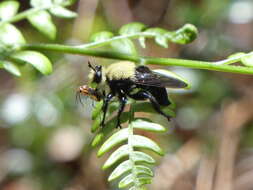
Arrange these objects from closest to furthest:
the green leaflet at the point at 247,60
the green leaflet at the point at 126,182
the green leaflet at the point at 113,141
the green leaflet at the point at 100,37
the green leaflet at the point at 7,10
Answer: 1. the green leaflet at the point at 126,182
2. the green leaflet at the point at 113,141
3. the green leaflet at the point at 247,60
4. the green leaflet at the point at 100,37
5. the green leaflet at the point at 7,10

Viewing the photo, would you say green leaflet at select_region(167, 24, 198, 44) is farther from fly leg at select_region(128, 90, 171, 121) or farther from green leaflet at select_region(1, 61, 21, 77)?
green leaflet at select_region(1, 61, 21, 77)

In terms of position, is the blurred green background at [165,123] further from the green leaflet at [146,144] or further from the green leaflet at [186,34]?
the green leaflet at [146,144]

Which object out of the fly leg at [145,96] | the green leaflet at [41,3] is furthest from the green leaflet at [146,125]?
the green leaflet at [41,3]

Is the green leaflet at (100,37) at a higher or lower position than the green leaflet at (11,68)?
higher

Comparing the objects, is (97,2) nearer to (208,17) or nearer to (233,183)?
(208,17)

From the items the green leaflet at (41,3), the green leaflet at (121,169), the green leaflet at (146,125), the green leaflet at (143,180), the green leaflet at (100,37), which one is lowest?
the green leaflet at (143,180)

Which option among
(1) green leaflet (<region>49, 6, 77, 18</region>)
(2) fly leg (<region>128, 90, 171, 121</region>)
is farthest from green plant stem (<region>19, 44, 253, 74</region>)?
(1) green leaflet (<region>49, 6, 77, 18</region>)

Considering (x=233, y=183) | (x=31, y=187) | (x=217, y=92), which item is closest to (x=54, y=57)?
(x=31, y=187)

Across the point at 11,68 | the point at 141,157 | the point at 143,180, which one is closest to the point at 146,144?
the point at 141,157
